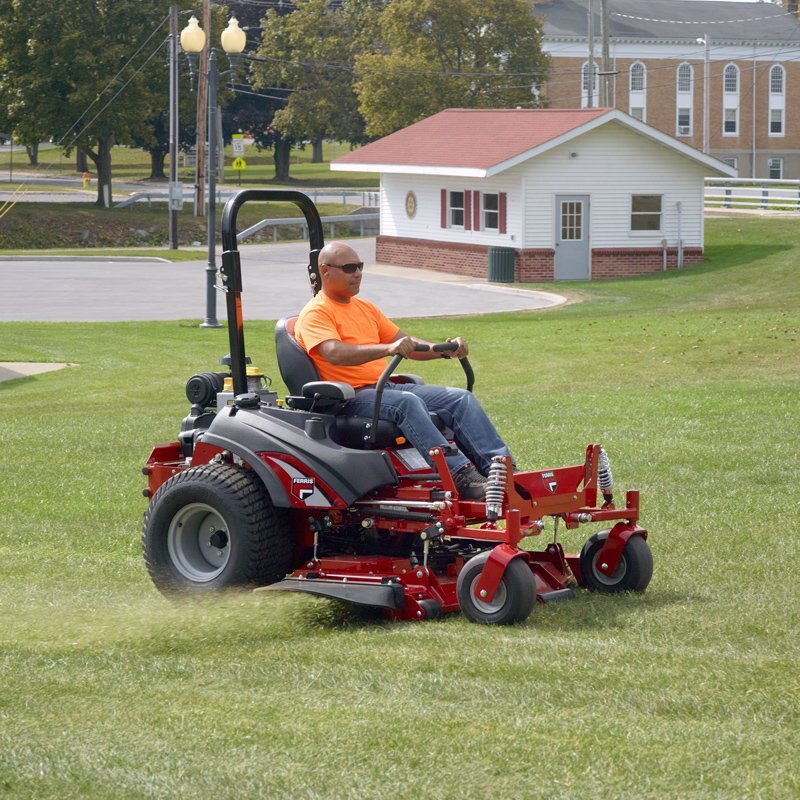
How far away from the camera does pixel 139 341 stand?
25984mm

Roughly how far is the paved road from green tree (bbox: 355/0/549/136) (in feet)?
59.5

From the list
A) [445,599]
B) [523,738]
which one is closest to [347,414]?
[445,599]

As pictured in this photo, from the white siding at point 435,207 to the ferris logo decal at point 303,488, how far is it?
33.2 m

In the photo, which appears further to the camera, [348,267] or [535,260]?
[535,260]

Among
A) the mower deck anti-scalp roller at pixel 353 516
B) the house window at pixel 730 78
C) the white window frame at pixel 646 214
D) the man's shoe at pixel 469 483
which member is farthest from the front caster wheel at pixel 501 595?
the house window at pixel 730 78

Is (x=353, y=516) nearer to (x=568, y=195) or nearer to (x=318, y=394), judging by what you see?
(x=318, y=394)

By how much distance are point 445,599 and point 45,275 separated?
35.4 meters

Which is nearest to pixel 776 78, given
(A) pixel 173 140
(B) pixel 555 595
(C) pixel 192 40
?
(A) pixel 173 140

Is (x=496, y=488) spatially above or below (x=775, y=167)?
below

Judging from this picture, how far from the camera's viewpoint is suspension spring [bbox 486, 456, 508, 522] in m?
7.12

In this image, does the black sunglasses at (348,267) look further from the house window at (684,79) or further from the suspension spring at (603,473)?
the house window at (684,79)

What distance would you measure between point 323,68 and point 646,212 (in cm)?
3973

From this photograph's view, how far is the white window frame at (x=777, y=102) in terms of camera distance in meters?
88.5

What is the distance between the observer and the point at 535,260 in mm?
40344
